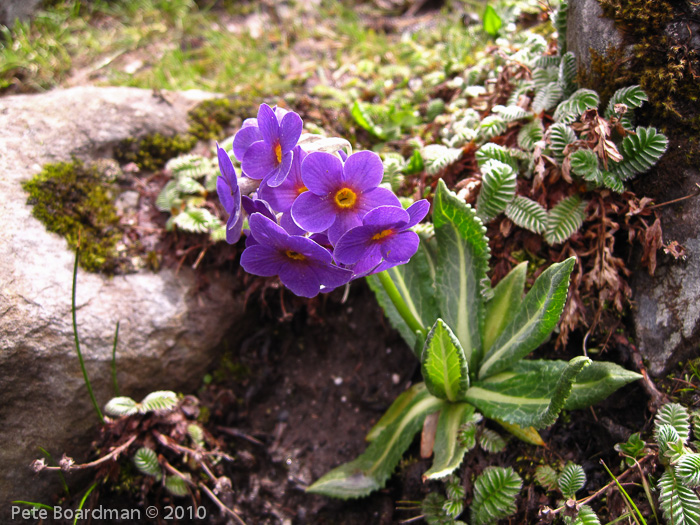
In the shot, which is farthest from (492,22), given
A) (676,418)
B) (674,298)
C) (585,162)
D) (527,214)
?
(676,418)

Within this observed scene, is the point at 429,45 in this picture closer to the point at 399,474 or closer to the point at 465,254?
the point at 465,254

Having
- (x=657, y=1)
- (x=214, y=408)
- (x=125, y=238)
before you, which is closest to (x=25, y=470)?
(x=214, y=408)

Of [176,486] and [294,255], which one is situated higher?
[294,255]

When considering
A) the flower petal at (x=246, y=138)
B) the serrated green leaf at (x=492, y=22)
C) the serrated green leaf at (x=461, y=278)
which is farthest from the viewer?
the serrated green leaf at (x=492, y=22)

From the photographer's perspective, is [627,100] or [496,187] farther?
[496,187]

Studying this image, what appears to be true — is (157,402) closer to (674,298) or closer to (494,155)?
(494,155)

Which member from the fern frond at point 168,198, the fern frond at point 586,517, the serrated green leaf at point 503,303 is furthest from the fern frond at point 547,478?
the fern frond at point 168,198

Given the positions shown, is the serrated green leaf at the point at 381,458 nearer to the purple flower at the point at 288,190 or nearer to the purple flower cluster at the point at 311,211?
the purple flower cluster at the point at 311,211
